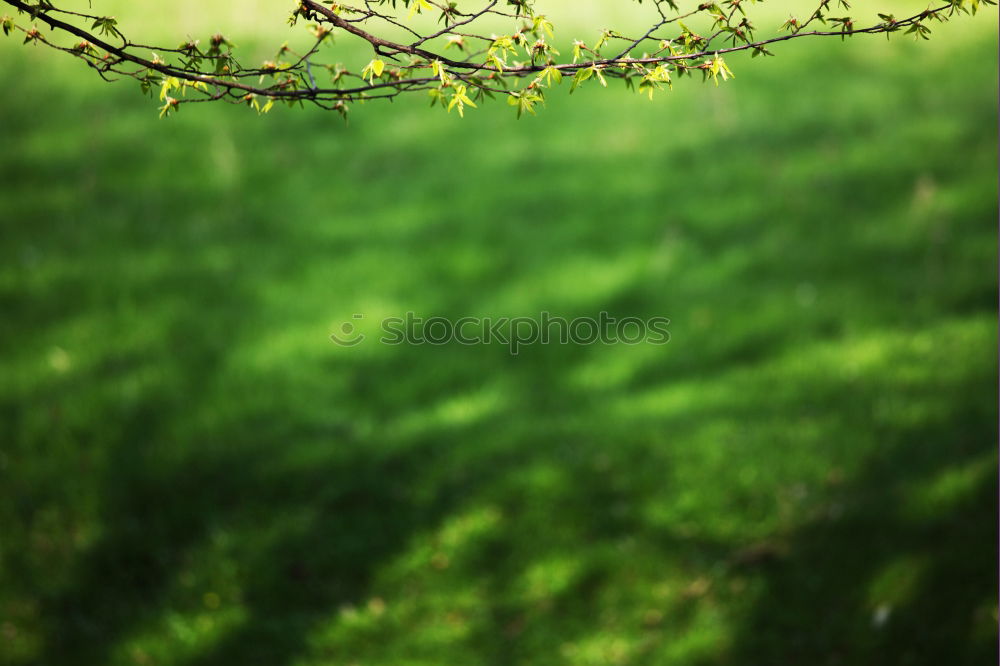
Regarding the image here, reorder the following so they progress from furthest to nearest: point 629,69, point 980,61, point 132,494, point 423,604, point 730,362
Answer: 1. point 980,61
2. point 730,362
3. point 132,494
4. point 423,604
5. point 629,69

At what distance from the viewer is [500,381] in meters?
5.47

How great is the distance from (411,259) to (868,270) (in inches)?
141

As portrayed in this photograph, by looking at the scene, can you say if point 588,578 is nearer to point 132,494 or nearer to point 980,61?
point 132,494

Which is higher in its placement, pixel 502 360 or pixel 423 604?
pixel 502 360

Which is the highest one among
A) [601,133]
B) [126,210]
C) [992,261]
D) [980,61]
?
[980,61]

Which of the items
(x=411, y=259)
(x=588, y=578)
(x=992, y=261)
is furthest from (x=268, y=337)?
(x=992, y=261)

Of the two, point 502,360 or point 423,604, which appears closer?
point 423,604

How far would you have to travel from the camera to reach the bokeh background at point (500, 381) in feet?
13.5

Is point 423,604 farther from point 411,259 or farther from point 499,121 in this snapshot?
point 499,121

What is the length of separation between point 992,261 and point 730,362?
2.37m

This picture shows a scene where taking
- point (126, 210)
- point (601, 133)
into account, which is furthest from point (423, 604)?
point (601, 133)

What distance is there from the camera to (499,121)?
7.62 meters

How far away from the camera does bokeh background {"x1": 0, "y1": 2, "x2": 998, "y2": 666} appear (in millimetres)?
4109

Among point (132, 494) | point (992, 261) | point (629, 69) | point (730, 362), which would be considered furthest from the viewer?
point (992, 261)
